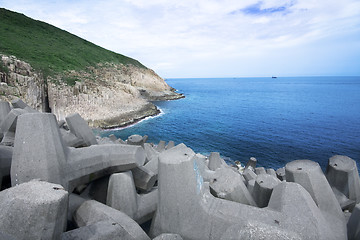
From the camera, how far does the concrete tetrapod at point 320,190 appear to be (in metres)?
2.87

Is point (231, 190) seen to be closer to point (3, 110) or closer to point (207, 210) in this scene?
point (207, 210)

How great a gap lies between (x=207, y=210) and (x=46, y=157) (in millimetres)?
2086

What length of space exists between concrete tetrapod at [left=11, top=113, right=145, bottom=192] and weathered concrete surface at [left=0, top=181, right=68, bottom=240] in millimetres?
670

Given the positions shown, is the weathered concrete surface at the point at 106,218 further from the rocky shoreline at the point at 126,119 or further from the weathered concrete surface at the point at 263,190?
the rocky shoreline at the point at 126,119

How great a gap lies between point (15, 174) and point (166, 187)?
1.84m

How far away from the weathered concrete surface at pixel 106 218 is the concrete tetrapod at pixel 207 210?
1.26 feet

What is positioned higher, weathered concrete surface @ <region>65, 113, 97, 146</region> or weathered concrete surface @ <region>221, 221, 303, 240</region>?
weathered concrete surface @ <region>65, 113, 97, 146</region>

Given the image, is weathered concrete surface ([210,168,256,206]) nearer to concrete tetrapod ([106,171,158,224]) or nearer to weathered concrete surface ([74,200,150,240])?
concrete tetrapod ([106,171,158,224])

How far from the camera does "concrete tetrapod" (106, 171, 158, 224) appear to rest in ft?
10.5

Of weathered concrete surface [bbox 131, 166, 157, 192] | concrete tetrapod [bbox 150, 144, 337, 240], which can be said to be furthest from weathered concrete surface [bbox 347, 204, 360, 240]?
weathered concrete surface [bbox 131, 166, 157, 192]

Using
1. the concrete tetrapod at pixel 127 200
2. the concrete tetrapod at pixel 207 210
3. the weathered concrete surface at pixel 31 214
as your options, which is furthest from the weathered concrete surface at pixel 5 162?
the concrete tetrapod at pixel 207 210

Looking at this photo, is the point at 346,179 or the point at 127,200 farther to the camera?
the point at 346,179

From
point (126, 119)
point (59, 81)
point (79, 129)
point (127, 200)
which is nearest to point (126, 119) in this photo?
point (126, 119)

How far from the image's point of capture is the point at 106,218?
2.71 m
